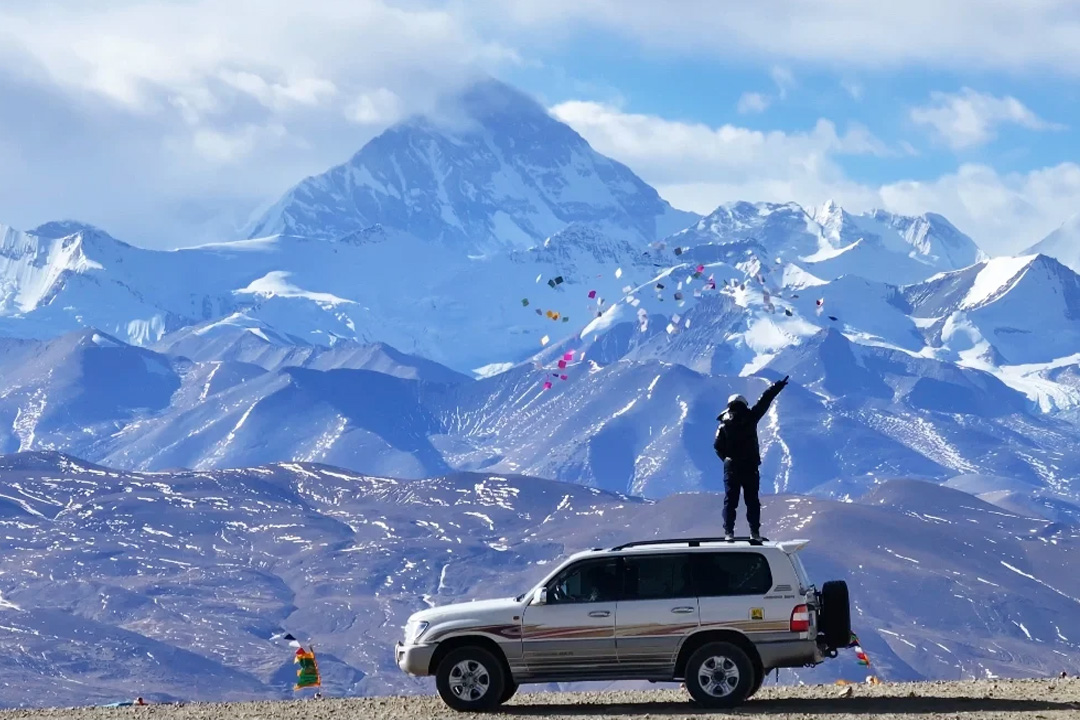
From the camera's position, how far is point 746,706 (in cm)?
3619

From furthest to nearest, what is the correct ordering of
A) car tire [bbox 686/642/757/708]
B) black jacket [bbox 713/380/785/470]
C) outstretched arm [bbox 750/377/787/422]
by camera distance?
outstretched arm [bbox 750/377/787/422], black jacket [bbox 713/380/785/470], car tire [bbox 686/642/757/708]

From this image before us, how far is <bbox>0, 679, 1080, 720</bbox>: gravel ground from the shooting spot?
35.1 metres

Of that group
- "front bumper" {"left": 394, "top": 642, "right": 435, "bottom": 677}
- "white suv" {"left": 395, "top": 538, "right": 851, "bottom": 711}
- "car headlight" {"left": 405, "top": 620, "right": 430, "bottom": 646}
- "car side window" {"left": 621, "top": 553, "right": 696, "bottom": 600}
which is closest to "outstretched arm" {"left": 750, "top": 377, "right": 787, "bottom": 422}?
"white suv" {"left": 395, "top": 538, "right": 851, "bottom": 711}

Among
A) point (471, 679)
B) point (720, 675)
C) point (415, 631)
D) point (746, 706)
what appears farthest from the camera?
point (415, 631)

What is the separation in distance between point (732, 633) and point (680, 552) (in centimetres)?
178

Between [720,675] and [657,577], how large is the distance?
2164 mm

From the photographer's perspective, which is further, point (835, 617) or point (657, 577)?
point (835, 617)

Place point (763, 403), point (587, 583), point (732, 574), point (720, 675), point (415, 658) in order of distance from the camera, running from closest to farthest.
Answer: point (732, 574), point (720, 675), point (587, 583), point (415, 658), point (763, 403)

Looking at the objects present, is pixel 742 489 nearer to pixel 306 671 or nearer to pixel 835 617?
pixel 835 617

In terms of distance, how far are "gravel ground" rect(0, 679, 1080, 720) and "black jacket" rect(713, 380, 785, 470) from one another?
16.1 feet

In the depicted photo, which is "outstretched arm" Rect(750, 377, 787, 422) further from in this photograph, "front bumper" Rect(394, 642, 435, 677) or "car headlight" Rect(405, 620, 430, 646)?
"front bumper" Rect(394, 642, 435, 677)

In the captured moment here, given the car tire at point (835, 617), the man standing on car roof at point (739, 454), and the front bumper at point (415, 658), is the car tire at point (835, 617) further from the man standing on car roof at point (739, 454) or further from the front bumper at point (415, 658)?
the front bumper at point (415, 658)

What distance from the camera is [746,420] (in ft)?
135

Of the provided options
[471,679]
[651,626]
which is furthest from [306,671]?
[651,626]
